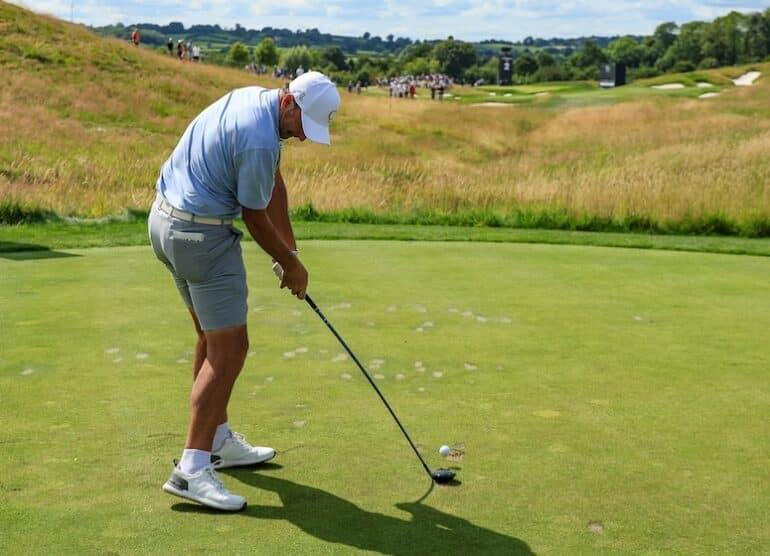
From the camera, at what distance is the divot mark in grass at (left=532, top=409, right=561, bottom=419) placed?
17.5ft

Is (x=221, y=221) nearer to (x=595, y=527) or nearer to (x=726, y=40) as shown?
(x=595, y=527)

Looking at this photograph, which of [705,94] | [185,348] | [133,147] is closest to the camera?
[185,348]

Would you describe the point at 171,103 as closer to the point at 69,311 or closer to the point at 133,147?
the point at 133,147

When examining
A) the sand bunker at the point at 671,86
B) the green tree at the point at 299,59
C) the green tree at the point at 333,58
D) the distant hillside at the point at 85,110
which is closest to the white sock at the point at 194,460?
the distant hillside at the point at 85,110

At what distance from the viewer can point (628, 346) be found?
6.88 meters

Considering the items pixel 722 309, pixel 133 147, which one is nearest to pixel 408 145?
pixel 133 147

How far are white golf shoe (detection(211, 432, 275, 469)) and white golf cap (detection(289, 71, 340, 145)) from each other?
4.47 feet

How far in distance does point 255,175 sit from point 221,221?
321 millimetres

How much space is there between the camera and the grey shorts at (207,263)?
4367mm

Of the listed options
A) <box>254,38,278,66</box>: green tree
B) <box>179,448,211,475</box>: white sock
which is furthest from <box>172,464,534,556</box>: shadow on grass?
<box>254,38,278,66</box>: green tree

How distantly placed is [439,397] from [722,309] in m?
3.11

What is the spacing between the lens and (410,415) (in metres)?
5.40

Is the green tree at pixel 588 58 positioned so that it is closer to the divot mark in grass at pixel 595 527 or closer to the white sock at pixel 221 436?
the white sock at pixel 221 436

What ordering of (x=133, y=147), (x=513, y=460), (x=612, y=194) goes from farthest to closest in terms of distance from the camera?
1. (x=133, y=147)
2. (x=612, y=194)
3. (x=513, y=460)
